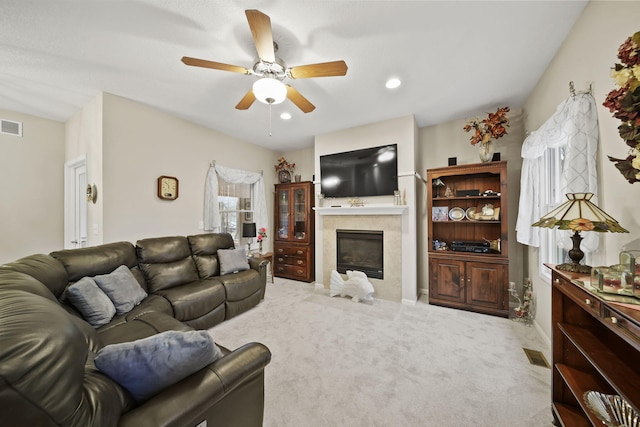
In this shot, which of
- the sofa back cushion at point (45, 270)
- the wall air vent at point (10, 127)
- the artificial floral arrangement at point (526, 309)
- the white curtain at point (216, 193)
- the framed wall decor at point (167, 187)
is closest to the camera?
the sofa back cushion at point (45, 270)

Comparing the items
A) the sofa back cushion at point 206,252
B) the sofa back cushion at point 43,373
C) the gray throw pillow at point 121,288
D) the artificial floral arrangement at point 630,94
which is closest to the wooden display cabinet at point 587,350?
the artificial floral arrangement at point 630,94

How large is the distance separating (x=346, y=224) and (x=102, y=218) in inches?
131

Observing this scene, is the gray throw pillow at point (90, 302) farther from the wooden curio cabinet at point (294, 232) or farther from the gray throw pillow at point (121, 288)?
the wooden curio cabinet at point (294, 232)

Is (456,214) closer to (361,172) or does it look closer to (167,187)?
(361,172)

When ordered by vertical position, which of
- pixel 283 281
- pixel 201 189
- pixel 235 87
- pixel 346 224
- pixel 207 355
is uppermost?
pixel 235 87

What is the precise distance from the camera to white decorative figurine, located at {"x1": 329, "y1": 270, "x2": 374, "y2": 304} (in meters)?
3.47

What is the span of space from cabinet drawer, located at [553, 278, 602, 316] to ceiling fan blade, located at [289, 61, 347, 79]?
2002 millimetres

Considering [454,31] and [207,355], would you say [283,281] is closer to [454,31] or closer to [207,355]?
[207,355]

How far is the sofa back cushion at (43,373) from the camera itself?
521mm

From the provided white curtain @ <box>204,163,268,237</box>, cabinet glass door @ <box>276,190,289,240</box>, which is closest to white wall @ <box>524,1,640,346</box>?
cabinet glass door @ <box>276,190,289,240</box>

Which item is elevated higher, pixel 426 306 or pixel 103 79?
pixel 103 79

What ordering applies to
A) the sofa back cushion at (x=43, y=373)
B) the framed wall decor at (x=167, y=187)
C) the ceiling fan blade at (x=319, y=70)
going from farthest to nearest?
the framed wall decor at (x=167, y=187)
the ceiling fan blade at (x=319, y=70)
the sofa back cushion at (x=43, y=373)

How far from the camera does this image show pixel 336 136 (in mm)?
4102

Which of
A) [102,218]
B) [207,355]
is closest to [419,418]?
[207,355]
